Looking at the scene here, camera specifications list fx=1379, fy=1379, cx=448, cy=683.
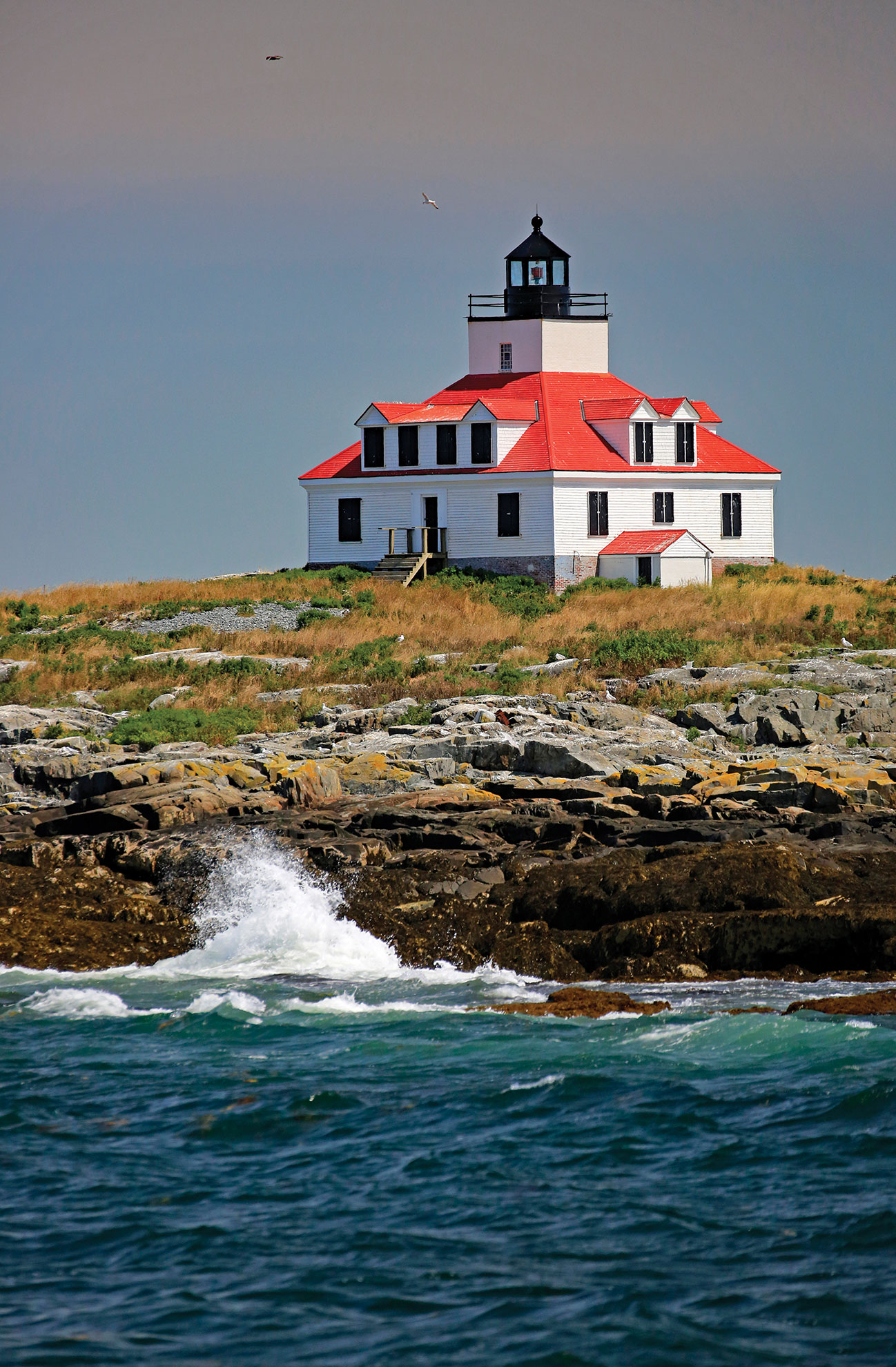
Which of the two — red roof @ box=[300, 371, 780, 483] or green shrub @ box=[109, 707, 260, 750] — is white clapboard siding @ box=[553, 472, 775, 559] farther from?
green shrub @ box=[109, 707, 260, 750]

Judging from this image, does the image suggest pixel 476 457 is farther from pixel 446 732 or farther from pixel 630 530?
pixel 446 732

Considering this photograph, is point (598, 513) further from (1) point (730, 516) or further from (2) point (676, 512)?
(1) point (730, 516)

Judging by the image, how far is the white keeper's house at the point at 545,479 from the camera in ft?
150

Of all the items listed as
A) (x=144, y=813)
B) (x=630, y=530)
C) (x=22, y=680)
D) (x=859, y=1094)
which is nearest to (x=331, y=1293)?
(x=859, y=1094)

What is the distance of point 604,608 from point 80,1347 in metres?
33.1

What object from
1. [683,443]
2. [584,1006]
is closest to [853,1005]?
[584,1006]

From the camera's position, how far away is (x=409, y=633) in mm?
34281

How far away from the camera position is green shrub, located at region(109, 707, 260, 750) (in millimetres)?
24109

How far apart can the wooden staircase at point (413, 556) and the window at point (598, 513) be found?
4.94 metres

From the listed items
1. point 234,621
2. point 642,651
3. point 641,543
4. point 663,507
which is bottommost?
point 642,651

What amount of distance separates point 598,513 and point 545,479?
7.58ft

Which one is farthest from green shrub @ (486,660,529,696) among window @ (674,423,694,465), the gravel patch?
window @ (674,423,694,465)

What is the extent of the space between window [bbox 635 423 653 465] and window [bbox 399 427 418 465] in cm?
759

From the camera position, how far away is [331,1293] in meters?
7.23
